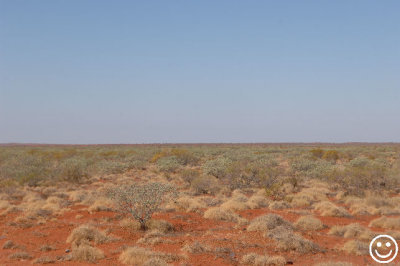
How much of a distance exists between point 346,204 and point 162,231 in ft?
34.1

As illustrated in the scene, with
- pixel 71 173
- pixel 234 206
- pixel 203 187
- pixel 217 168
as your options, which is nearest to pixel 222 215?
pixel 234 206

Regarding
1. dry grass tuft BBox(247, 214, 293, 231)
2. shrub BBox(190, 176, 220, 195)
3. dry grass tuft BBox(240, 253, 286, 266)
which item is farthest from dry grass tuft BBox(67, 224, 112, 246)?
shrub BBox(190, 176, 220, 195)

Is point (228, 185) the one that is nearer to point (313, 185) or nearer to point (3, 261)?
point (313, 185)

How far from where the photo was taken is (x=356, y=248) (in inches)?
409

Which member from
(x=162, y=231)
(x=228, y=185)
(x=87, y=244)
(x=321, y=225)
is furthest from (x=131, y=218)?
(x=228, y=185)

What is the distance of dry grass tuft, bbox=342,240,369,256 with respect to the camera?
1030cm

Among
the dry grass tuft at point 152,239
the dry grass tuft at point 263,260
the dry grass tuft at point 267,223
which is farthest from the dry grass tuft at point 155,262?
the dry grass tuft at point 267,223

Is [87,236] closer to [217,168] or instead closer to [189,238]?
[189,238]

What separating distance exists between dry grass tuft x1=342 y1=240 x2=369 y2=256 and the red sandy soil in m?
0.17

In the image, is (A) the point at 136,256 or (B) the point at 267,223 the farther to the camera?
(B) the point at 267,223

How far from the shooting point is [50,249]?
10953mm

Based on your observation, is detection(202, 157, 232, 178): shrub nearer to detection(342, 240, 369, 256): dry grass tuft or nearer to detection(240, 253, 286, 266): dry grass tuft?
detection(342, 240, 369, 256): dry grass tuft

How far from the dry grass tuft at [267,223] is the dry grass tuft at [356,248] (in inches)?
106

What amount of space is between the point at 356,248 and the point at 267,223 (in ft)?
10.8
